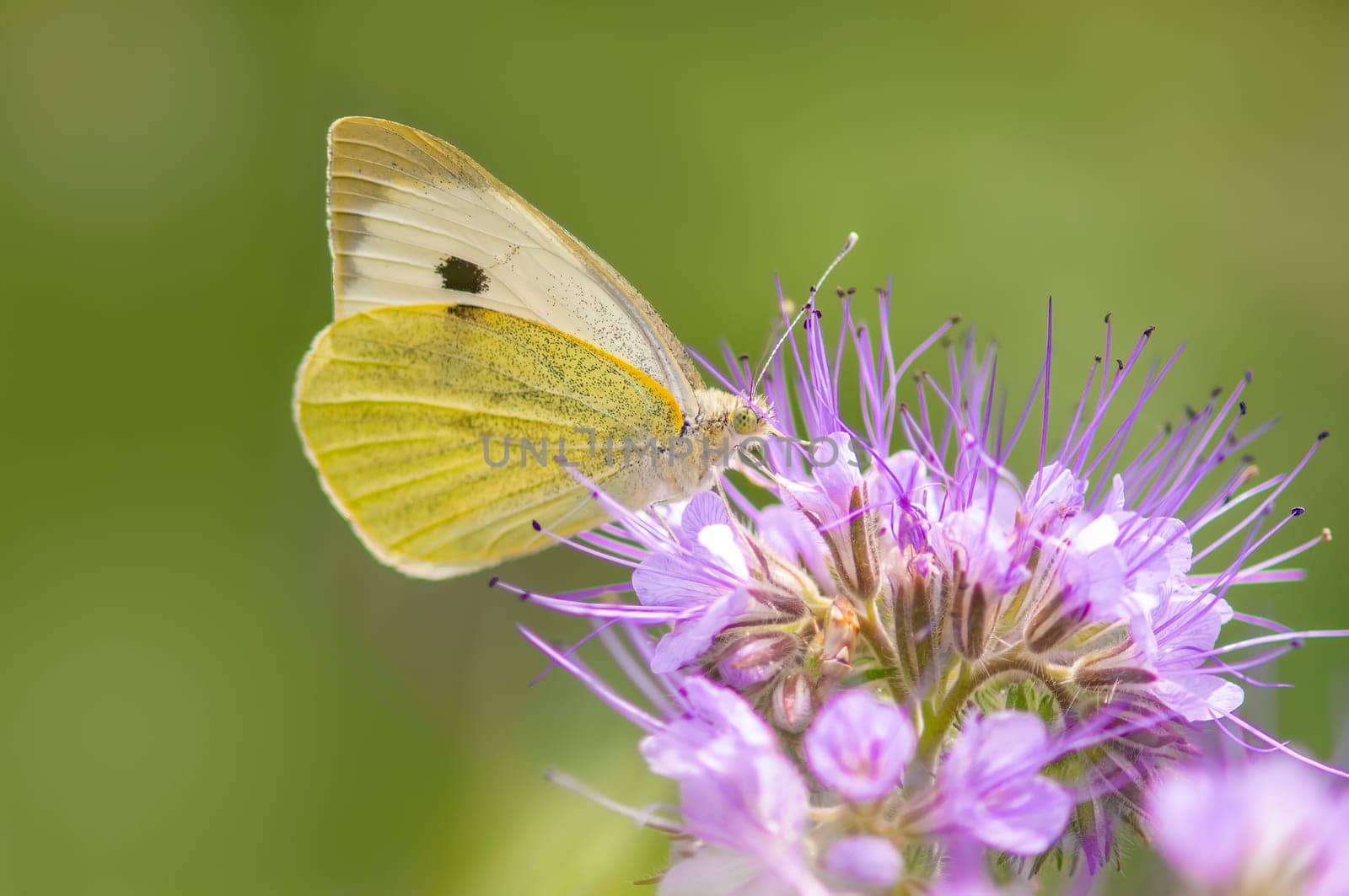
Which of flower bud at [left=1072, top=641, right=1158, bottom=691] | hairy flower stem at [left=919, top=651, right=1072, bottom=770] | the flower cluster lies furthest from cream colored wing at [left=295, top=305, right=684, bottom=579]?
flower bud at [left=1072, top=641, right=1158, bottom=691]

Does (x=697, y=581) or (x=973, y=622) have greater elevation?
(x=973, y=622)

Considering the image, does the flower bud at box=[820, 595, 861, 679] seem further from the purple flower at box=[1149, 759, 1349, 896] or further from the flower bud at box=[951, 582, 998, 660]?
the purple flower at box=[1149, 759, 1349, 896]

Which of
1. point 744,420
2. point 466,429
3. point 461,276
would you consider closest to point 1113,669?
point 744,420

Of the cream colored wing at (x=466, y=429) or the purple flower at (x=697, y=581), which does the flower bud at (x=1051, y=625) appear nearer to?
the purple flower at (x=697, y=581)

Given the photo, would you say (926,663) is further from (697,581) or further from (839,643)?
(697,581)

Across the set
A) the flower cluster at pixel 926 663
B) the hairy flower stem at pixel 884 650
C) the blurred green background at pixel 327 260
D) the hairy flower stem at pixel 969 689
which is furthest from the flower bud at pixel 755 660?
the blurred green background at pixel 327 260

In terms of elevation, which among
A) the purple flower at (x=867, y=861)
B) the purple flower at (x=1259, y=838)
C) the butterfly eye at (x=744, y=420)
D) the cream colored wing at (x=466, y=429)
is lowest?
the cream colored wing at (x=466, y=429)
